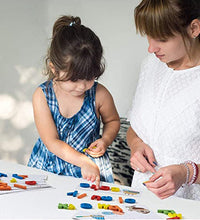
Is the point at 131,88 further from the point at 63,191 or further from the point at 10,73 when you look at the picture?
the point at 63,191

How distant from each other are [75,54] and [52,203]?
72 cm

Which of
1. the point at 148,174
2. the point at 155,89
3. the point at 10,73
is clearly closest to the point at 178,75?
the point at 155,89

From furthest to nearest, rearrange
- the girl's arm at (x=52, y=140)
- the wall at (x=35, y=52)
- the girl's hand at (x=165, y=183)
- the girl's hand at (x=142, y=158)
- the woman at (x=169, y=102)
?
the wall at (x=35, y=52) < the girl's arm at (x=52, y=140) < the girl's hand at (x=142, y=158) < the woman at (x=169, y=102) < the girl's hand at (x=165, y=183)

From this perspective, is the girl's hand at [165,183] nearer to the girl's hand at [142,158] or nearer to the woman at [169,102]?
the woman at [169,102]

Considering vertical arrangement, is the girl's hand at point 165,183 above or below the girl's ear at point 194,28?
below

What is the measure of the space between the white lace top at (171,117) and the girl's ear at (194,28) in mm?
159

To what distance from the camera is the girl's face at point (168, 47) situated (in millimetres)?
1435

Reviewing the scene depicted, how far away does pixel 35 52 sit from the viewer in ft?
11.3

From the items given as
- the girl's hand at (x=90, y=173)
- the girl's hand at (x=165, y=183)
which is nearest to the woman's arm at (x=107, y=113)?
the girl's hand at (x=90, y=173)

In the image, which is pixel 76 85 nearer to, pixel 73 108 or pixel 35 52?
pixel 73 108

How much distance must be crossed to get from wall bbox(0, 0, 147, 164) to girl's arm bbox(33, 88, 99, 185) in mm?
1343

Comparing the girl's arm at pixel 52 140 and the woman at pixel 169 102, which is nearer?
the woman at pixel 169 102

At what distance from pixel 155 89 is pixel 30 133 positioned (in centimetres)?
204

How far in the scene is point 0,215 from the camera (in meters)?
1.10
